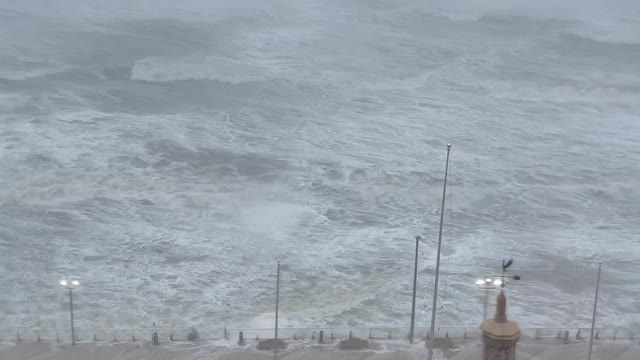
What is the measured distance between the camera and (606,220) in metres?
48.1

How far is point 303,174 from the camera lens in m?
52.9

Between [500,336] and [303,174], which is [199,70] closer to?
[303,174]

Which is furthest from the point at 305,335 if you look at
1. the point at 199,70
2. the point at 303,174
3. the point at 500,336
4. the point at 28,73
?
the point at 199,70

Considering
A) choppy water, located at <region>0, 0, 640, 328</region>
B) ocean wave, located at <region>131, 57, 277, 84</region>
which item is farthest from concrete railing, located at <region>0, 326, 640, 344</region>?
ocean wave, located at <region>131, 57, 277, 84</region>

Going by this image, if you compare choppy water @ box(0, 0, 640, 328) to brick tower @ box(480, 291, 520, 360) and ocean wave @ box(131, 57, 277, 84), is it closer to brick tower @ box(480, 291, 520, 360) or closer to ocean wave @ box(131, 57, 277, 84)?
ocean wave @ box(131, 57, 277, 84)

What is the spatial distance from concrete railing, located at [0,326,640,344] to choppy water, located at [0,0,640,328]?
464cm

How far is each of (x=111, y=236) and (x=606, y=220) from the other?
2490 centimetres

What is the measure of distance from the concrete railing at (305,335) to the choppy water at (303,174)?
4642 millimetres

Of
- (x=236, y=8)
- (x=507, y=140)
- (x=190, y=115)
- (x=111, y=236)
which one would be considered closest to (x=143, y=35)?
(x=236, y=8)

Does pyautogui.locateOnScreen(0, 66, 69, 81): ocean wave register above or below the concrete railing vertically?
above

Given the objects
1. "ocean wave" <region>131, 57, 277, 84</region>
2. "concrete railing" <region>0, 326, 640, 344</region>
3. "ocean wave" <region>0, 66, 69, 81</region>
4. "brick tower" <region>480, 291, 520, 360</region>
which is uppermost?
"ocean wave" <region>131, 57, 277, 84</region>

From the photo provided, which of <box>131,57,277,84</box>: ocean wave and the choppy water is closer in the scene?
the choppy water

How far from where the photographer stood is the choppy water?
3831 centimetres

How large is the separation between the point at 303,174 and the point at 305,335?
23.5 meters
